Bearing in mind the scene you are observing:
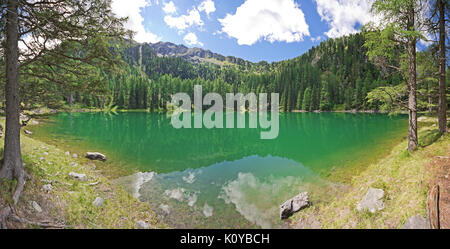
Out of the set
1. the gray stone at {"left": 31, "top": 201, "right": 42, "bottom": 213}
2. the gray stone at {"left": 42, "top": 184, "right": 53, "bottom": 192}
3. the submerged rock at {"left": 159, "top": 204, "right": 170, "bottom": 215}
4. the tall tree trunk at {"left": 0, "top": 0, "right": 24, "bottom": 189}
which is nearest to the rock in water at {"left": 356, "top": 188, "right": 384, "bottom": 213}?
the submerged rock at {"left": 159, "top": 204, "right": 170, "bottom": 215}

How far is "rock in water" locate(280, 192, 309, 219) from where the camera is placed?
820 cm

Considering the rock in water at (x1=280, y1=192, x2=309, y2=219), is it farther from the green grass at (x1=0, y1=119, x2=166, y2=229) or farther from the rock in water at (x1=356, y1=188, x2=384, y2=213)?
the green grass at (x1=0, y1=119, x2=166, y2=229)

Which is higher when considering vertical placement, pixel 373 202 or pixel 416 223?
pixel 416 223

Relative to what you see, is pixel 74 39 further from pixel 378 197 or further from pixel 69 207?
pixel 378 197

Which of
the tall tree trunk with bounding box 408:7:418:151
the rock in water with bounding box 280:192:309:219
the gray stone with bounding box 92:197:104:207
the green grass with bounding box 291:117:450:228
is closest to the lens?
the green grass with bounding box 291:117:450:228

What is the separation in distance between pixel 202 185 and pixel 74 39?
952 cm

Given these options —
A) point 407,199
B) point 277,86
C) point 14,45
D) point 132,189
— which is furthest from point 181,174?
point 277,86

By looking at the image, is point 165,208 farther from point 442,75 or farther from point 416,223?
point 442,75

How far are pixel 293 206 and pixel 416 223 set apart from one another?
4.09m

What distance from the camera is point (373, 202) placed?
669 centimetres

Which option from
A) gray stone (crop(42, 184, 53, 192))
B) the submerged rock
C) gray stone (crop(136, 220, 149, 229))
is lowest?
the submerged rock

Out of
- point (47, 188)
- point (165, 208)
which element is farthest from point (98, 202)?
point (165, 208)

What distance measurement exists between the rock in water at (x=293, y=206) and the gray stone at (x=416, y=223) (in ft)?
12.3

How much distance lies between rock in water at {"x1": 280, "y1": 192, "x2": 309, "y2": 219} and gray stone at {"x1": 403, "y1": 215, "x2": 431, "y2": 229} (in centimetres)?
374
